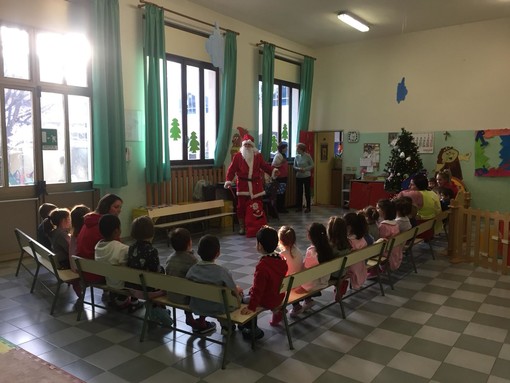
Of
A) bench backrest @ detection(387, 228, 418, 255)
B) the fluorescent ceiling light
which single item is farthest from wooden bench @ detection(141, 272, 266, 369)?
the fluorescent ceiling light

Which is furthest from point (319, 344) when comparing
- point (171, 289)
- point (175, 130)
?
point (175, 130)

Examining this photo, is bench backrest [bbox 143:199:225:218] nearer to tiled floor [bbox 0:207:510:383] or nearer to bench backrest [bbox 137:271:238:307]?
tiled floor [bbox 0:207:510:383]

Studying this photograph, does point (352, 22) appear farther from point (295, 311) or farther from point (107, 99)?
point (295, 311)

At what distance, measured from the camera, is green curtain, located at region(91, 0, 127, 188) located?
5852 mm

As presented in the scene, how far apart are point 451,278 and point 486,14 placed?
232 inches

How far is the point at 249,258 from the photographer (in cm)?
546

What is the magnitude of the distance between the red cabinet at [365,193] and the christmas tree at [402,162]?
0.45 meters

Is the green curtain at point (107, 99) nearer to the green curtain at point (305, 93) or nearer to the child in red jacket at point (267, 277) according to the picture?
the child in red jacket at point (267, 277)

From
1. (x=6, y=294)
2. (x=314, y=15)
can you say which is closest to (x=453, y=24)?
(x=314, y=15)

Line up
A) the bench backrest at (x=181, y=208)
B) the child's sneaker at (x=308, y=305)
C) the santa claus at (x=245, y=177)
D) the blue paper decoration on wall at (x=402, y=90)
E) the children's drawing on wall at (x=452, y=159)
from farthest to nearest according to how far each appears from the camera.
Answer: the blue paper decoration on wall at (x=402, y=90) < the children's drawing on wall at (x=452, y=159) < the santa claus at (x=245, y=177) < the bench backrest at (x=181, y=208) < the child's sneaker at (x=308, y=305)

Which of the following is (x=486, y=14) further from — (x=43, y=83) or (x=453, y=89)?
(x=43, y=83)

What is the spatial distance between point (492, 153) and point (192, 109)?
5.93 m

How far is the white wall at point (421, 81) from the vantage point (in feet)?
27.6

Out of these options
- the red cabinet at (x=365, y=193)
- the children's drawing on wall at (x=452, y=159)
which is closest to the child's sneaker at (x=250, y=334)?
the red cabinet at (x=365, y=193)
